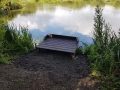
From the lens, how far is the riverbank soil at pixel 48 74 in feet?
12.1

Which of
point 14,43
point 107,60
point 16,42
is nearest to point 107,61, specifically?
point 107,60

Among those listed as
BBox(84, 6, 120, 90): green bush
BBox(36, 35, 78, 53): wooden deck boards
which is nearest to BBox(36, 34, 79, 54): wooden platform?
BBox(36, 35, 78, 53): wooden deck boards

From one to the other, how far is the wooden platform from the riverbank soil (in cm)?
42

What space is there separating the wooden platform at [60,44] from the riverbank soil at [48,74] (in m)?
0.42

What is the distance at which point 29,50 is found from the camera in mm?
6418

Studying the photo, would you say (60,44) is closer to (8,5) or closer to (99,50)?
(99,50)

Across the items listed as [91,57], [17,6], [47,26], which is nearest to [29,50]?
[91,57]

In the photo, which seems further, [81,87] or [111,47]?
[111,47]

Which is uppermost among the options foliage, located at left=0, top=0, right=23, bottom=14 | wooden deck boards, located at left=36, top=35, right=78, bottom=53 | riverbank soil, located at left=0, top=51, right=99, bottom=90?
foliage, located at left=0, top=0, right=23, bottom=14

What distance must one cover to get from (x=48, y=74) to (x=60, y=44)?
250 centimetres

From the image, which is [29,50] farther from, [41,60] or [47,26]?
[47,26]

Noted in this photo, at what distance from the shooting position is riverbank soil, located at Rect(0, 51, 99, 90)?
3695mm

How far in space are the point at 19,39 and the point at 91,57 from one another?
2754 mm

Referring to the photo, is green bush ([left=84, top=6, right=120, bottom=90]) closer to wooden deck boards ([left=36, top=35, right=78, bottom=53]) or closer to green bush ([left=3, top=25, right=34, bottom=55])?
wooden deck boards ([left=36, top=35, right=78, bottom=53])
